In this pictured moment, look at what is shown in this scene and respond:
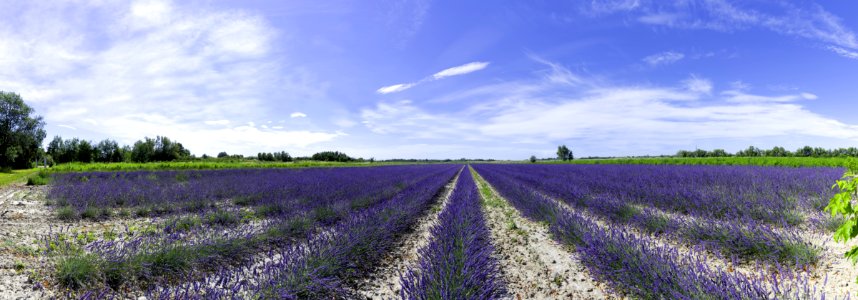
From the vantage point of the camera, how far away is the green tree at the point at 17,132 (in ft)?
106

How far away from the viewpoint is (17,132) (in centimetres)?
3388

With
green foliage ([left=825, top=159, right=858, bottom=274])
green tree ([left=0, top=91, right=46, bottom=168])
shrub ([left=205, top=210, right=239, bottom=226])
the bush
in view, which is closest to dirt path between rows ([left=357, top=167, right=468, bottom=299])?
green foliage ([left=825, top=159, right=858, bottom=274])

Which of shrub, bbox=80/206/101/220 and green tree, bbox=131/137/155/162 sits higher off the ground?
green tree, bbox=131/137/155/162

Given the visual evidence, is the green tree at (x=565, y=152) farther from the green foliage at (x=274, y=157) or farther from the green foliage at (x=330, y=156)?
the green foliage at (x=274, y=157)

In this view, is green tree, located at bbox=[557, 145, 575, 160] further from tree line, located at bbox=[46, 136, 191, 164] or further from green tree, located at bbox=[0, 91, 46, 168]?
green tree, located at bbox=[0, 91, 46, 168]

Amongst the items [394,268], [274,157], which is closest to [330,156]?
[274,157]

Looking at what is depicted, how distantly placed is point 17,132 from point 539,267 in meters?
52.4

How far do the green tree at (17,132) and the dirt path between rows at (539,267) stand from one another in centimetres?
4815

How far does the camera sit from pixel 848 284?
3557 mm

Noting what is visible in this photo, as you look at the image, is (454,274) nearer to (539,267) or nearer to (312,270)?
(312,270)

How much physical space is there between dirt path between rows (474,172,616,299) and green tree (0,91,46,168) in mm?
48154

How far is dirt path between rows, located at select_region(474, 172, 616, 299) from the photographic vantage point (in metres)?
3.87

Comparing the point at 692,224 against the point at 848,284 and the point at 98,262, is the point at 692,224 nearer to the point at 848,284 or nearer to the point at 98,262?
the point at 848,284

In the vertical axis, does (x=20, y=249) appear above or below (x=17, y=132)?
below
